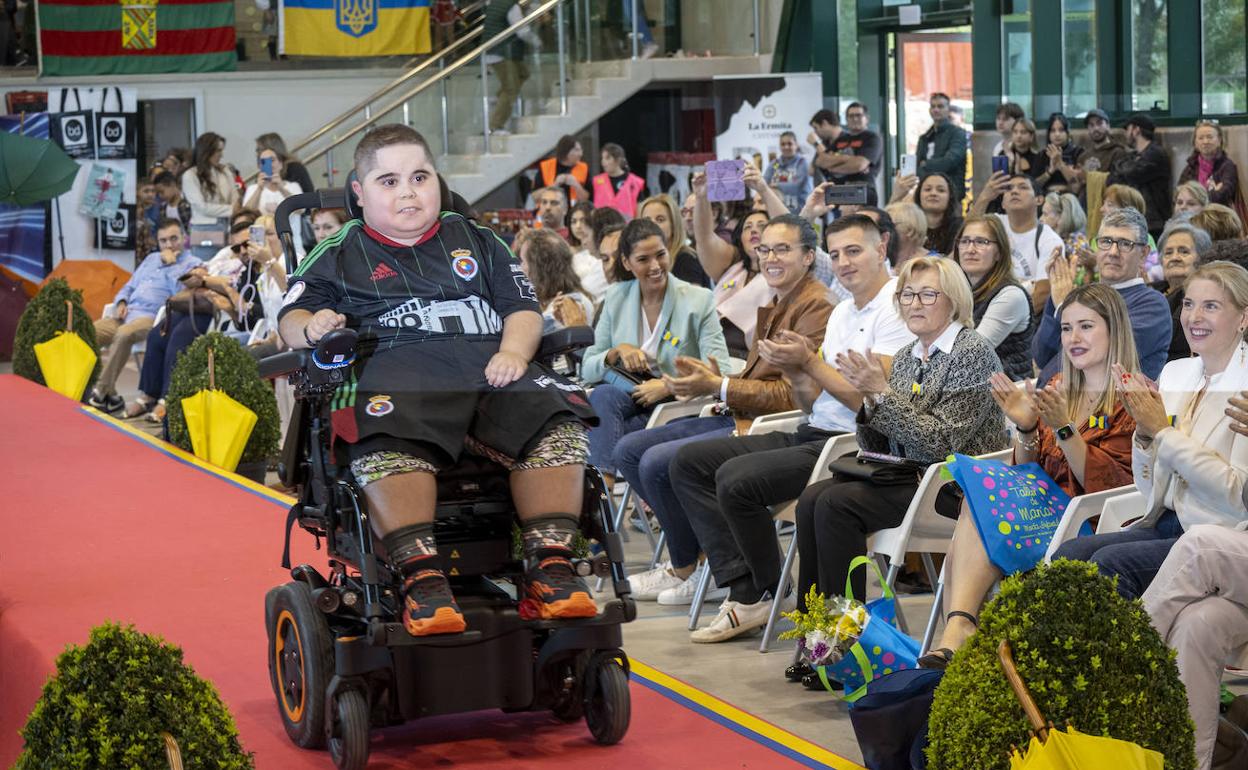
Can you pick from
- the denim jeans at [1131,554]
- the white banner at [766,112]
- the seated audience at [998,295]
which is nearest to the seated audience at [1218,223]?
the seated audience at [998,295]

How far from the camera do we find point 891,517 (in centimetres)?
415

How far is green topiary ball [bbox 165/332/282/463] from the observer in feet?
22.8

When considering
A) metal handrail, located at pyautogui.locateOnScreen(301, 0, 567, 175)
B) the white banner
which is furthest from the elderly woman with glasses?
the white banner

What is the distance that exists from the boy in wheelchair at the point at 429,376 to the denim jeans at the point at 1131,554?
1077 millimetres

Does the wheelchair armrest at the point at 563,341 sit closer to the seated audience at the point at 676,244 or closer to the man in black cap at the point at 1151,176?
the seated audience at the point at 676,244

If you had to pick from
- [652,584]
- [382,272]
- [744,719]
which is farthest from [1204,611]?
[652,584]

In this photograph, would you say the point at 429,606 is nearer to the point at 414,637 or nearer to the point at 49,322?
the point at 414,637

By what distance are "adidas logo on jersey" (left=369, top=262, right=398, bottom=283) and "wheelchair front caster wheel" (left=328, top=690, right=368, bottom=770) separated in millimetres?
840

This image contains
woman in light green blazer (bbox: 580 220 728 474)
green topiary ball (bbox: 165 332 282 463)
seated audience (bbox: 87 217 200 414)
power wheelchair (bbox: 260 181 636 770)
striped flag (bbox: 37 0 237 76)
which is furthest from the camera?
striped flag (bbox: 37 0 237 76)

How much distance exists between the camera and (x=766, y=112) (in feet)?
37.3

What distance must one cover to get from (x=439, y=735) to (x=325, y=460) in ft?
2.08

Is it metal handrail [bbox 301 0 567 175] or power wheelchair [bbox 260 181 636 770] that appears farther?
metal handrail [bbox 301 0 567 175]

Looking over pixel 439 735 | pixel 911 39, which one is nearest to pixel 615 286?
pixel 439 735

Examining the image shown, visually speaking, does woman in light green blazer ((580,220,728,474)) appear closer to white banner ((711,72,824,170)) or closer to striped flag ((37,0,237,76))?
white banner ((711,72,824,170))
